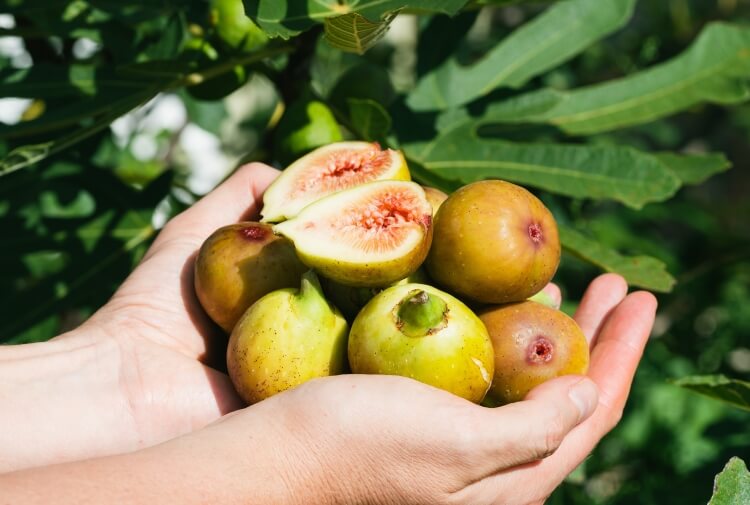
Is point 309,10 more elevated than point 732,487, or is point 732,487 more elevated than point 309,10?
point 309,10

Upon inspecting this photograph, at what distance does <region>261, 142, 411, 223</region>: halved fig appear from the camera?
75.6 inches

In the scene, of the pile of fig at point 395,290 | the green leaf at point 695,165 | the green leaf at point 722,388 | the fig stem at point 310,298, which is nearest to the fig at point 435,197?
the pile of fig at point 395,290

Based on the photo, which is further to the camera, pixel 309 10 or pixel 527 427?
pixel 309 10

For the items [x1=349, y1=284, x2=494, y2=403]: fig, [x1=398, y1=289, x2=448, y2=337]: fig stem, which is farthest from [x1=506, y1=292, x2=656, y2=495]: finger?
[x1=398, y1=289, x2=448, y2=337]: fig stem

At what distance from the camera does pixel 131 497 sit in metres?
1.32

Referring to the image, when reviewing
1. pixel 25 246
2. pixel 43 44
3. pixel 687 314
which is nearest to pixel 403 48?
pixel 687 314

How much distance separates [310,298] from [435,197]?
0.47m

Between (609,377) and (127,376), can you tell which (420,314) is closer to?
(609,377)

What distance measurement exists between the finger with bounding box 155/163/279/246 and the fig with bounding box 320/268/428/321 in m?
0.39

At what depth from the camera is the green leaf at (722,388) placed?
5.66 ft

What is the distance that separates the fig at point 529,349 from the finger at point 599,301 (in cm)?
31

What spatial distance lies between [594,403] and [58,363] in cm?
110

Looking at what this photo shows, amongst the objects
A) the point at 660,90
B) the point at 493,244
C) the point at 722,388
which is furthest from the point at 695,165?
the point at 493,244

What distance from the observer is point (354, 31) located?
1.54 meters
